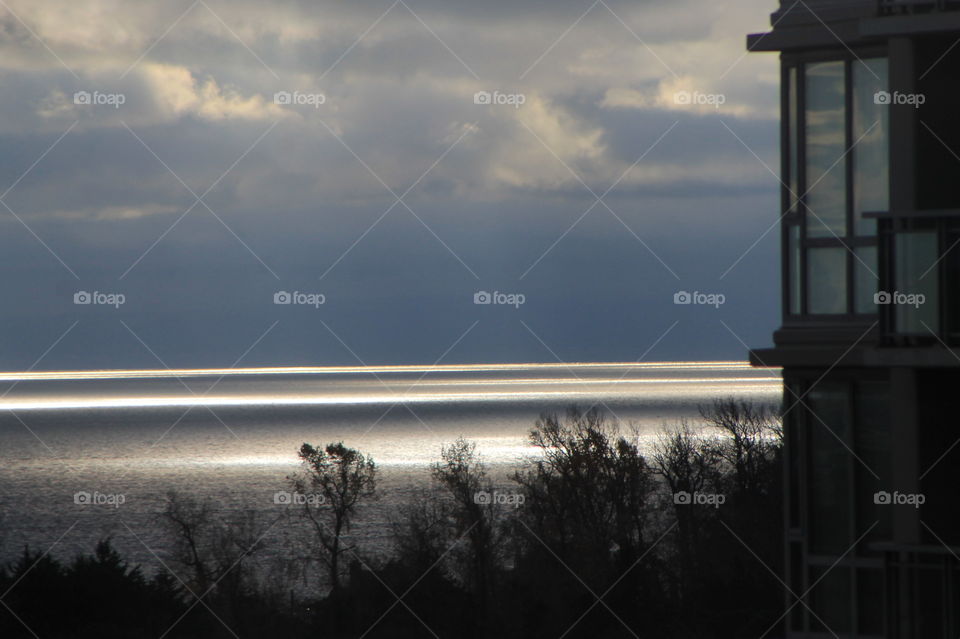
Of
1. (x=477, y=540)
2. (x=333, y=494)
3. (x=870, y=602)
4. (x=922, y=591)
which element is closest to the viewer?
(x=922, y=591)

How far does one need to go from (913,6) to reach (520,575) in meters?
43.3

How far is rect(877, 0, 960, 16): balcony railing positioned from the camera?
8273 mm

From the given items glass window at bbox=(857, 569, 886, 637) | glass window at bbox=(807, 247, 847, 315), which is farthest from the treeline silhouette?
glass window at bbox=(807, 247, 847, 315)

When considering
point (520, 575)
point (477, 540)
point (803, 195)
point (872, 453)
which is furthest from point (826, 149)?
point (477, 540)

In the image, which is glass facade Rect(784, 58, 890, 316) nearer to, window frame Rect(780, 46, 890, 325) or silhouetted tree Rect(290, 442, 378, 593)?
window frame Rect(780, 46, 890, 325)

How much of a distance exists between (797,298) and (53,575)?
3698 centimetres

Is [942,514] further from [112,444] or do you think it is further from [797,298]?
[112,444]

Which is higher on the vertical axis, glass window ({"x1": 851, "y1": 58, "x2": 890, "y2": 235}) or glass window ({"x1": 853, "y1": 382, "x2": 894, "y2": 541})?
glass window ({"x1": 851, "y1": 58, "x2": 890, "y2": 235})

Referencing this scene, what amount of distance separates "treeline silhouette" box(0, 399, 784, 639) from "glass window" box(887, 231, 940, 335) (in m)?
29.9

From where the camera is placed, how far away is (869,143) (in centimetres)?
862

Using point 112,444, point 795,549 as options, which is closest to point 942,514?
point 795,549

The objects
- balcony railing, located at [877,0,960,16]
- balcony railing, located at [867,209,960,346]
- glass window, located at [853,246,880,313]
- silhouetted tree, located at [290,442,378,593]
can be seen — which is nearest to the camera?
balcony railing, located at [867,209,960,346]

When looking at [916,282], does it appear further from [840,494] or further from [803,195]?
[840,494]

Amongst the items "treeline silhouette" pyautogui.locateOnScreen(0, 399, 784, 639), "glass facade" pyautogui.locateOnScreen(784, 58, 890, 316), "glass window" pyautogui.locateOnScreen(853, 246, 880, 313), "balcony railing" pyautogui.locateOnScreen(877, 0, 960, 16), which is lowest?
"treeline silhouette" pyautogui.locateOnScreen(0, 399, 784, 639)
